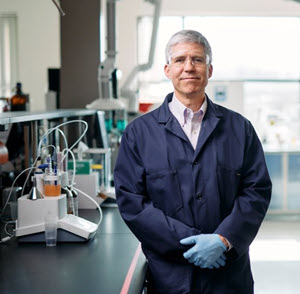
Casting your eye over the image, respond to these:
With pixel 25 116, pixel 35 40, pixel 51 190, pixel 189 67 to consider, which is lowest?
pixel 51 190

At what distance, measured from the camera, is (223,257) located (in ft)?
5.11

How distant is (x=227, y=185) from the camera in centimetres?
161

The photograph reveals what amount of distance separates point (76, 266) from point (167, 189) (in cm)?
37

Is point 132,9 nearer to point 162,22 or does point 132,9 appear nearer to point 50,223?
point 162,22

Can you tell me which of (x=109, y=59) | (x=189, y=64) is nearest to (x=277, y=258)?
(x=109, y=59)

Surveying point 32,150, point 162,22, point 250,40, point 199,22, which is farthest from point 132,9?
point 32,150

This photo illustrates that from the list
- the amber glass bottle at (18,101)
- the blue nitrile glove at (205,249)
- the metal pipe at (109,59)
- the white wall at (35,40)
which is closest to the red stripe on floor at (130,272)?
the blue nitrile glove at (205,249)

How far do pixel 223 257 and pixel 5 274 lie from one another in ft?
2.14

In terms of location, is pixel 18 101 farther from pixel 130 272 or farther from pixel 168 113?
pixel 130 272

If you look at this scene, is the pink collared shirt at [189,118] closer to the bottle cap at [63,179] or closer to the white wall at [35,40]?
the bottle cap at [63,179]

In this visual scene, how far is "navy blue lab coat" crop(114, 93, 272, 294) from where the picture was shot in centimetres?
156

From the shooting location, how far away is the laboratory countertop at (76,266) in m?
1.39

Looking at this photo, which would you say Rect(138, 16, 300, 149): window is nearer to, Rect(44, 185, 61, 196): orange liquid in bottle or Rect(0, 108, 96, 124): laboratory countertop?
Rect(0, 108, 96, 124): laboratory countertop

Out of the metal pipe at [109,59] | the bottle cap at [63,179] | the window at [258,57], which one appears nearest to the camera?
the bottle cap at [63,179]
